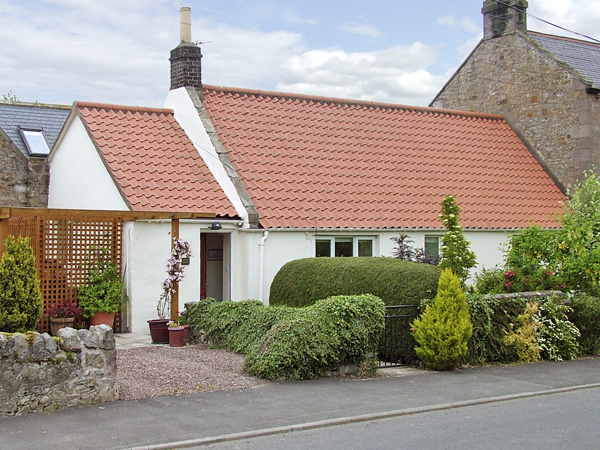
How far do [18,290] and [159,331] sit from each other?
308cm

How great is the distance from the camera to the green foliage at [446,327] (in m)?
12.4

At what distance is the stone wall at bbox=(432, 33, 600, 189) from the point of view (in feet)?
78.0

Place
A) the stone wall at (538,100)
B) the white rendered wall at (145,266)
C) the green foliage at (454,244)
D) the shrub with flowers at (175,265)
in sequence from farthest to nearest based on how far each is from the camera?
the stone wall at (538,100) → the white rendered wall at (145,266) → the green foliage at (454,244) → the shrub with flowers at (175,265)

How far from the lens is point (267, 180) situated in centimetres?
1905

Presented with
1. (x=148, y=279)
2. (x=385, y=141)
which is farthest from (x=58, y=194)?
(x=385, y=141)

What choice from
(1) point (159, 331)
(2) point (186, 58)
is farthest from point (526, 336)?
(2) point (186, 58)

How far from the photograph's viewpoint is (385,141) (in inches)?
890

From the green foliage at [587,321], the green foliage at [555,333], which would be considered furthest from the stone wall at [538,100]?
the green foliage at [555,333]

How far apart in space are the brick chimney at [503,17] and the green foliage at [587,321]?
14.2 m

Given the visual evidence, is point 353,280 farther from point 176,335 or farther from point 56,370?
point 56,370

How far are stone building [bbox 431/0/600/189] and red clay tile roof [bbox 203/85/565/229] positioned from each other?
831 millimetres

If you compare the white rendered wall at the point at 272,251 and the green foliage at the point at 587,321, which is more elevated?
the white rendered wall at the point at 272,251

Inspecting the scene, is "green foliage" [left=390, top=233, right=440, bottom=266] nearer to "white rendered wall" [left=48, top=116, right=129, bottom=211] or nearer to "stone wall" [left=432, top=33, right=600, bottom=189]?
"white rendered wall" [left=48, top=116, right=129, bottom=211]

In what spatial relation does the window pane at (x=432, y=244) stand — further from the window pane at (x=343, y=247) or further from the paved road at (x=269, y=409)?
the paved road at (x=269, y=409)
